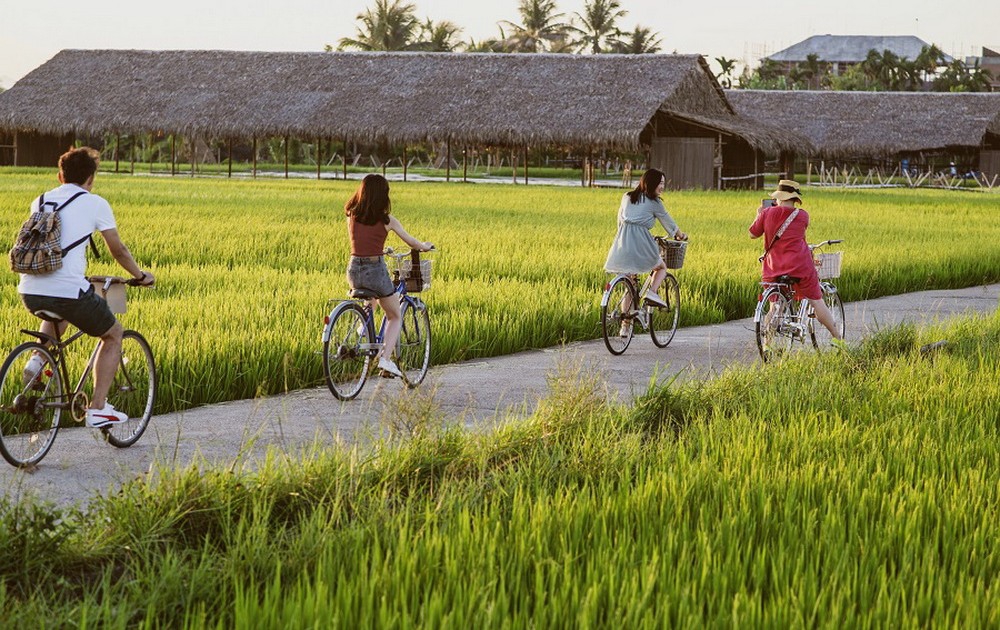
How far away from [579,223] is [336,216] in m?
3.67

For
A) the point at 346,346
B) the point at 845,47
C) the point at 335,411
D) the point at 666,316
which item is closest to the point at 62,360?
the point at 335,411

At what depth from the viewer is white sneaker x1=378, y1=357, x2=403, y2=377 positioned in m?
6.43

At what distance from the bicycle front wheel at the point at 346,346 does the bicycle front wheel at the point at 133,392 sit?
821 mm

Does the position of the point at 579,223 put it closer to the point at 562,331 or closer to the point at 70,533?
the point at 562,331

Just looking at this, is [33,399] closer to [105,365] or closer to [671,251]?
[105,365]

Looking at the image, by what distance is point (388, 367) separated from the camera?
6457 millimetres

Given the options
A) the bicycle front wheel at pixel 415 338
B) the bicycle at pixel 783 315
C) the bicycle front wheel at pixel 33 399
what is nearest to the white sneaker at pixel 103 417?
the bicycle front wheel at pixel 33 399

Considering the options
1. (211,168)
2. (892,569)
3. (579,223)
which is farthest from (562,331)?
(211,168)

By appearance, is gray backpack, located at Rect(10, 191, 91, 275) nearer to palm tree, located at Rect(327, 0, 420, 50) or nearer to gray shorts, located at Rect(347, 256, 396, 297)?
gray shorts, located at Rect(347, 256, 396, 297)

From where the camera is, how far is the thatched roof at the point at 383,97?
127 ft

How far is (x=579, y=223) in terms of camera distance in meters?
19.6

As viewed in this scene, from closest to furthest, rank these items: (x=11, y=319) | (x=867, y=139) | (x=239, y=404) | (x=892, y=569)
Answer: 1. (x=892, y=569)
2. (x=239, y=404)
3. (x=11, y=319)
4. (x=867, y=139)

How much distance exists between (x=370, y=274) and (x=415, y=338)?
63 centimetres

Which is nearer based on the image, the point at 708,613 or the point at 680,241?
the point at 708,613
